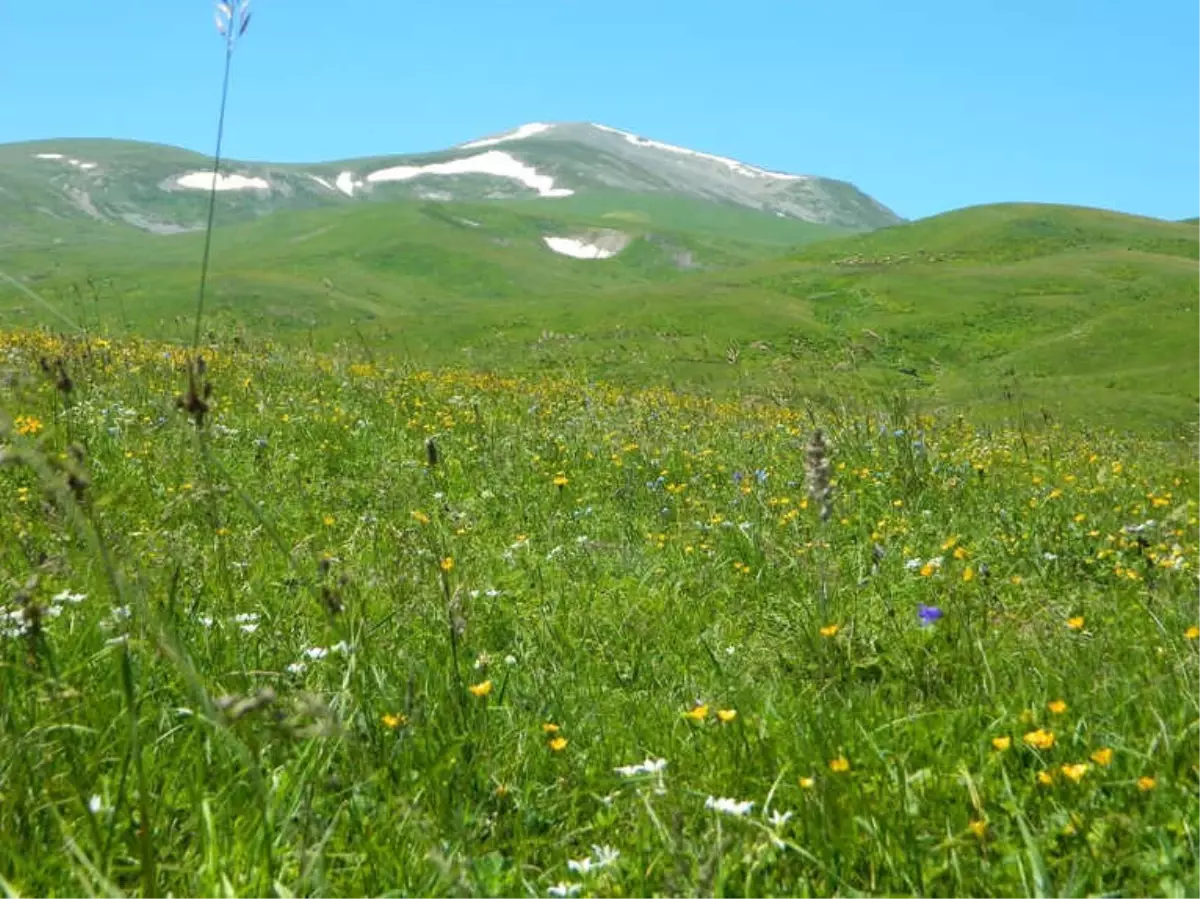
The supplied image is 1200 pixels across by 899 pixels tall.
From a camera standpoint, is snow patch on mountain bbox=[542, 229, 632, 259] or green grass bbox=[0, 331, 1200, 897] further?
snow patch on mountain bbox=[542, 229, 632, 259]

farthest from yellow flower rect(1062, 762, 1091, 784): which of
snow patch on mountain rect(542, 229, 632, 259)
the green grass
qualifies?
snow patch on mountain rect(542, 229, 632, 259)

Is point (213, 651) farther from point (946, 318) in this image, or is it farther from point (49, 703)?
point (946, 318)

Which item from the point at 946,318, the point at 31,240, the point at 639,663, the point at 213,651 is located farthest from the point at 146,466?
the point at 31,240

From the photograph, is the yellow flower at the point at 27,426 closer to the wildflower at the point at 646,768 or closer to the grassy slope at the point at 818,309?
the grassy slope at the point at 818,309

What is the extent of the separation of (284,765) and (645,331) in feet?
144

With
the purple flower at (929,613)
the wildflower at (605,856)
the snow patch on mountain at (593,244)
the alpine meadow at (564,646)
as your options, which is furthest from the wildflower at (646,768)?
the snow patch on mountain at (593,244)

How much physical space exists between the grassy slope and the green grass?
2.34 metres

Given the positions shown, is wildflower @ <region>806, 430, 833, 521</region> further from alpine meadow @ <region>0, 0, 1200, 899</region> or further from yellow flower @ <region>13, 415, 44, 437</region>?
yellow flower @ <region>13, 415, 44, 437</region>

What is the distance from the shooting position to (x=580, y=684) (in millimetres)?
4277

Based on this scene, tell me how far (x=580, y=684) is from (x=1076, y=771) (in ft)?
6.66

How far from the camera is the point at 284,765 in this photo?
295 cm

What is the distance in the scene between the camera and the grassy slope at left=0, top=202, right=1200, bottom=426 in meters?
30.6

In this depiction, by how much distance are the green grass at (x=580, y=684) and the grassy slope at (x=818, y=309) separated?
2.34 metres

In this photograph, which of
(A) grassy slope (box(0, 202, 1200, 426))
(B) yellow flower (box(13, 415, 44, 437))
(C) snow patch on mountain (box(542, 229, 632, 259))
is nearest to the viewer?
(B) yellow flower (box(13, 415, 44, 437))
